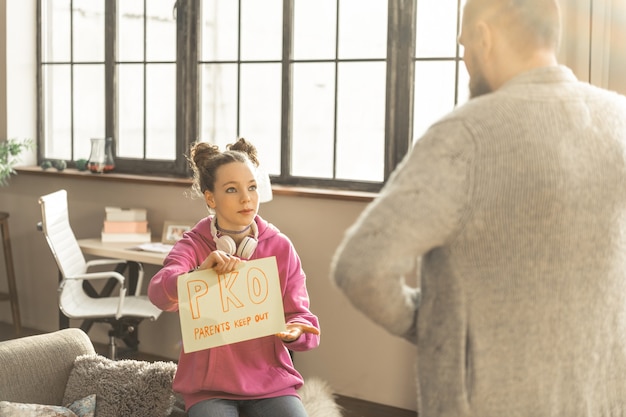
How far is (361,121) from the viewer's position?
14.1 feet

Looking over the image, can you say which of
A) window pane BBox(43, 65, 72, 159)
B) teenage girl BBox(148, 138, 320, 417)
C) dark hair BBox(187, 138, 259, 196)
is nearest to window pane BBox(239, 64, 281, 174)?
window pane BBox(43, 65, 72, 159)

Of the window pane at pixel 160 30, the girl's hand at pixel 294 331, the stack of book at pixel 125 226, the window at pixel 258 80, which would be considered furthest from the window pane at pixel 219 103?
the girl's hand at pixel 294 331

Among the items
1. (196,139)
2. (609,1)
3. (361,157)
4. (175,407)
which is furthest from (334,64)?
(175,407)

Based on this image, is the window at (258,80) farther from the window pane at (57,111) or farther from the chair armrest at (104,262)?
the chair armrest at (104,262)

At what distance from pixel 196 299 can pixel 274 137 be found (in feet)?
8.36

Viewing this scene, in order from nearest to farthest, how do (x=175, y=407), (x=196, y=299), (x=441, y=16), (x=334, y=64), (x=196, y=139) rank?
(x=196, y=299) < (x=175, y=407) < (x=441, y=16) < (x=334, y=64) < (x=196, y=139)

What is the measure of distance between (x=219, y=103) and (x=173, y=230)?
2.40ft

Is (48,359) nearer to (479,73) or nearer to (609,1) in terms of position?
(479,73)

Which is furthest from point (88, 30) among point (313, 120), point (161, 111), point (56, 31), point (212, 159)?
point (212, 159)

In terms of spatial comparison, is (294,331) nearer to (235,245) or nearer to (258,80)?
(235,245)

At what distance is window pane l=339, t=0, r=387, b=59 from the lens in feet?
13.8

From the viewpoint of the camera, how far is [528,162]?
3.95 ft

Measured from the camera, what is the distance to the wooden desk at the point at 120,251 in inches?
168

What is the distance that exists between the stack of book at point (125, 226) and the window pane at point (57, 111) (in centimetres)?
93
